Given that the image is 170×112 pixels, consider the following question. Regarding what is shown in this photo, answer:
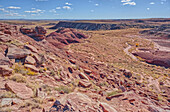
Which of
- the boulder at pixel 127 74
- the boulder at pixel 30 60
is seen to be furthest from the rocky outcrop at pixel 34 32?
the boulder at pixel 127 74

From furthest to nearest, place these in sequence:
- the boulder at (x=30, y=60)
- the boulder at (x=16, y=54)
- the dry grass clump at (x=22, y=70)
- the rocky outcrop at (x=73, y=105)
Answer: the boulder at (x=30, y=60) < the boulder at (x=16, y=54) < the dry grass clump at (x=22, y=70) < the rocky outcrop at (x=73, y=105)

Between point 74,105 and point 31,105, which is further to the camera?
point 74,105

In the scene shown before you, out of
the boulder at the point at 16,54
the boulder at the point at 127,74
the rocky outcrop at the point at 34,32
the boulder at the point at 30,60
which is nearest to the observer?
the boulder at the point at 16,54

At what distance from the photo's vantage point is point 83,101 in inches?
189

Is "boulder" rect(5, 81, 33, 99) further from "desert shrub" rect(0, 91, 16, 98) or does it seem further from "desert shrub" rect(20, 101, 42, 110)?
"desert shrub" rect(20, 101, 42, 110)

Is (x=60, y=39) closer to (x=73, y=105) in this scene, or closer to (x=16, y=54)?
(x=16, y=54)

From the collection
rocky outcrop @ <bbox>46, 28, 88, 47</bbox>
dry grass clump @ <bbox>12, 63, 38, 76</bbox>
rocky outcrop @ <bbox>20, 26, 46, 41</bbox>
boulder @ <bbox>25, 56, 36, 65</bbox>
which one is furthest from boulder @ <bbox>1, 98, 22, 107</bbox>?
rocky outcrop @ <bbox>46, 28, 88, 47</bbox>

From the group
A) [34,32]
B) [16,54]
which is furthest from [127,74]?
[34,32]

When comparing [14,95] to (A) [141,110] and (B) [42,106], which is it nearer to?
(B) [42,106]

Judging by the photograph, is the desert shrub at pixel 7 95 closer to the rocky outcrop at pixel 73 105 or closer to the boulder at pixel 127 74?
the rocky outcrop at pixel 73 105

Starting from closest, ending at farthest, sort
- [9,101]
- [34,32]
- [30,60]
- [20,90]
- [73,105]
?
1. [9,101]
2. [73,105]
3. [20,90]
4. [30,60]
5. [34,32]

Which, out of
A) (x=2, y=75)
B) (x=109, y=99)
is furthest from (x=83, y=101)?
(x=2, y=75)

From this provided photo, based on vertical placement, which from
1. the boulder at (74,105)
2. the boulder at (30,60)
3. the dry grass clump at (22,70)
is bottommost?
the boulder at (74,105)

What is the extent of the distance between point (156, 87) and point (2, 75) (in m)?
13.8
